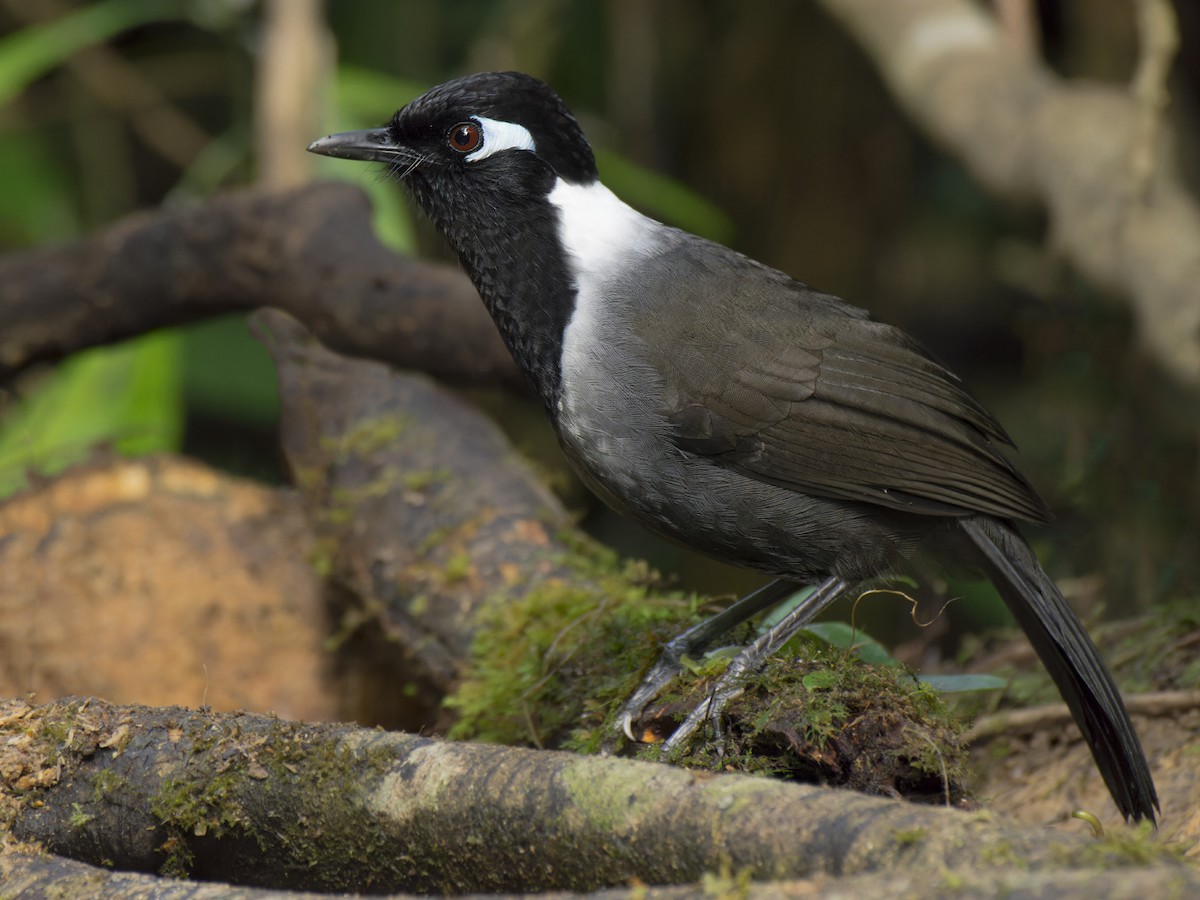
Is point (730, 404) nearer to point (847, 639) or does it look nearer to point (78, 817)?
→ point (847, 639)

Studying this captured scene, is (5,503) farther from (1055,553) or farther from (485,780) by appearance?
(1055,553)

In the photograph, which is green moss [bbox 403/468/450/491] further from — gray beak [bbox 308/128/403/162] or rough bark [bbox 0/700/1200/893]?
rough bark [bbox 0/700/1200/893]

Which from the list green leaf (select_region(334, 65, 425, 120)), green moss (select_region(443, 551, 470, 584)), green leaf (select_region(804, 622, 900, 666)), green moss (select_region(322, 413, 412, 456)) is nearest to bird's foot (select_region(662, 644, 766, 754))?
green leaf (select_region(804, 622, 900, 666))

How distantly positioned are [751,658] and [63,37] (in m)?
5.48

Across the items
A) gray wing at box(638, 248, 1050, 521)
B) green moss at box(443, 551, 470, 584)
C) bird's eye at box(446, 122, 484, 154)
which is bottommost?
green moss at box(443, 551, 470, 584)

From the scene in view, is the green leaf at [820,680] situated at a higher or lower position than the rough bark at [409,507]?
higher

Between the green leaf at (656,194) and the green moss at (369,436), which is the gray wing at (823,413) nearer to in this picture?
the green moss at (369,436)

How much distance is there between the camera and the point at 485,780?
202 cm

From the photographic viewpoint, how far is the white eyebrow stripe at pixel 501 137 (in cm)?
310

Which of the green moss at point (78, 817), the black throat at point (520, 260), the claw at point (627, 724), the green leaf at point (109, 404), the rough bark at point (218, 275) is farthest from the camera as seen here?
the green leaf at point (109, 404)

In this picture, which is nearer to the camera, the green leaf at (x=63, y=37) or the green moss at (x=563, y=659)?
the green moss at (x=563, y=659)

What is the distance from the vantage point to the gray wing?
2857 millimetres

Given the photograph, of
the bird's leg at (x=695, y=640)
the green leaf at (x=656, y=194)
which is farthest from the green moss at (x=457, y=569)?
the green leaf at (x=656, y=194)

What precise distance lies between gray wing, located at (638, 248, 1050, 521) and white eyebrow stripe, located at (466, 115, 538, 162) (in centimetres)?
56
